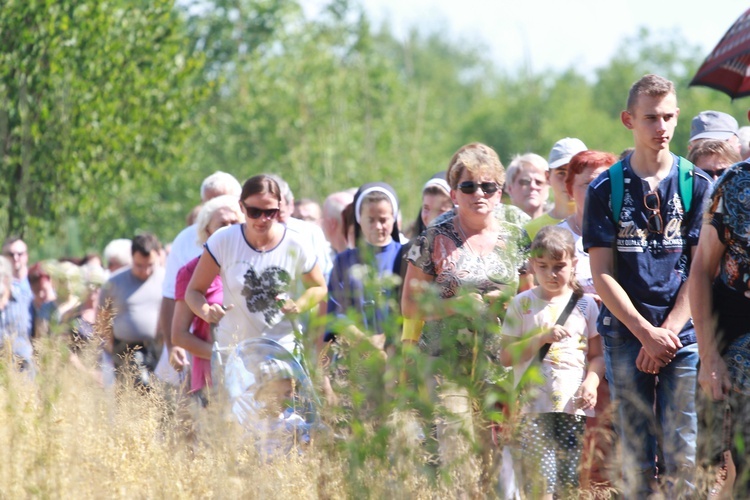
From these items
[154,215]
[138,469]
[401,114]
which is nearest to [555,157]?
[138,469]

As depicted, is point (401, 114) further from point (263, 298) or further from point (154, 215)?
point (263, 298)

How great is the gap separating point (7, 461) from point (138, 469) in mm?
605

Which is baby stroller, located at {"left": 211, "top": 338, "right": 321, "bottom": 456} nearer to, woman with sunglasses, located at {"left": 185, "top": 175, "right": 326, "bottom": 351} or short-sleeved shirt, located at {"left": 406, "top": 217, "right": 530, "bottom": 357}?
woman with sunglasses, located at {"left": 185, "top": 175, "right": 326, "bottom": 351}

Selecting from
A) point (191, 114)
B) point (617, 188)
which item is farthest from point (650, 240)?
point (191, 114)

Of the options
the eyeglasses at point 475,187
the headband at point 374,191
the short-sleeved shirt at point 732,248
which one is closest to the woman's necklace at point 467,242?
the eyeglasses at point 475,187

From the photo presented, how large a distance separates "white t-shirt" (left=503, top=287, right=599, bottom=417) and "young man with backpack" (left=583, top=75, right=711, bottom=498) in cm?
44

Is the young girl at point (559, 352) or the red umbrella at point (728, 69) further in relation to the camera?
the red umbrella at point (728, 69)

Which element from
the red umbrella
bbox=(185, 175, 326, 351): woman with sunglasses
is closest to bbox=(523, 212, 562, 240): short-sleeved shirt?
the red umbrella

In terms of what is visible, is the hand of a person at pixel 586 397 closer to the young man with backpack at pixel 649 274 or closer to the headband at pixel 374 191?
the young man with backpack at pixel 649 274

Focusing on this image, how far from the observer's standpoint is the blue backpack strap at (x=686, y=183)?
213 inches

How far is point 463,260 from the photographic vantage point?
6.04 metres

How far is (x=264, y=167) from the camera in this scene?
3288cm

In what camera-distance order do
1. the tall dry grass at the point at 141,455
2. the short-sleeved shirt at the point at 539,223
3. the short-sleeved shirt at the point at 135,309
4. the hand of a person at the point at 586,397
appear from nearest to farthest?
the tall dry grass at the point at 141,455 < the hand of a person at the point at 586,397 < the short-sleeved shirt at the point at 539,223 < the short-sleeved shirt at the point at 135,309

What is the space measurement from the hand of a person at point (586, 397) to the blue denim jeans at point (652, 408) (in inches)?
14.4
